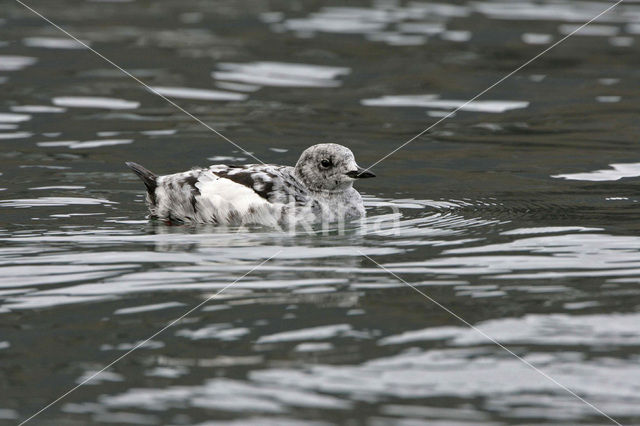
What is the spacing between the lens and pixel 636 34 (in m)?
18.8

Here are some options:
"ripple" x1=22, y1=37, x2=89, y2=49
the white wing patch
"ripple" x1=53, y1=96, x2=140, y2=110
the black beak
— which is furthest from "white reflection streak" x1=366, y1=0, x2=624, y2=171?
"ripple" x1=22, y1=37, x2=89, y2=49

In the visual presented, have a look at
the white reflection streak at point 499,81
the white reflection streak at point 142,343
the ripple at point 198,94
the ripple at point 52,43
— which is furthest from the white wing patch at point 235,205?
the ripple at point 52,43

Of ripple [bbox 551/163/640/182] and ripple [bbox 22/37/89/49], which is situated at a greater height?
ripple [bbox 22/37/89/49]

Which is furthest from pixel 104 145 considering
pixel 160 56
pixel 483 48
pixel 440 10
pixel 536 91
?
pixel 440 10

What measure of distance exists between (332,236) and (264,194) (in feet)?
2.10

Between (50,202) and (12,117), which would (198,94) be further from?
(50,202)

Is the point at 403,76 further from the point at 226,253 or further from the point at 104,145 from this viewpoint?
the point at 226,253

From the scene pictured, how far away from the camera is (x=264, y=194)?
9.30m

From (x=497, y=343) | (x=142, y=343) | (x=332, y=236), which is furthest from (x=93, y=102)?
(x=497, y=343)

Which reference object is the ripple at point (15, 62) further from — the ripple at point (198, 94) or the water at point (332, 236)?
the ripple at point (198, 94)

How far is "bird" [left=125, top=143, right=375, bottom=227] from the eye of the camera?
9297mm

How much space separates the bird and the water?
186mm

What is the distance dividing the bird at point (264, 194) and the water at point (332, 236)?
19 centimetres

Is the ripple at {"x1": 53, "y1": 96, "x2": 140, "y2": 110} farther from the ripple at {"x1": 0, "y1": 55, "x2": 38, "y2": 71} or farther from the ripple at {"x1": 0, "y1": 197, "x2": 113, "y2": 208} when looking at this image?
the ripple at {"x1": 0, "y1": 197, "x2": 113, "y2": 208}
